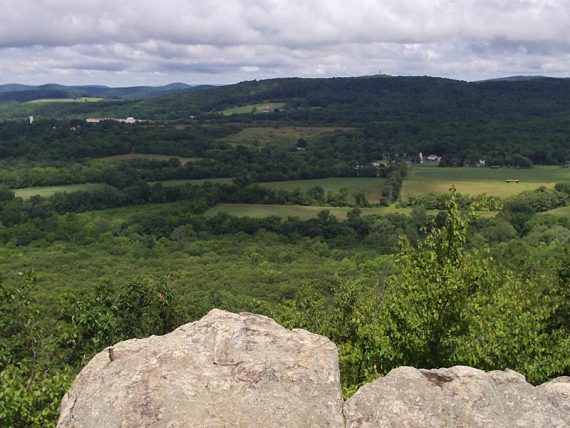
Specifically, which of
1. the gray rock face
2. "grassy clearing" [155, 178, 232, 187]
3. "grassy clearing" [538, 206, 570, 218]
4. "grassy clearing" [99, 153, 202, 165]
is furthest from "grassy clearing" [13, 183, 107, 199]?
the gray rock face

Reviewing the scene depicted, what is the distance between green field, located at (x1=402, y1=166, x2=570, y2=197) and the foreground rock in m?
122

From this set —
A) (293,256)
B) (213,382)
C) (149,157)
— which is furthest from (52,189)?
(213,382)

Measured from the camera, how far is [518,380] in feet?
43.3

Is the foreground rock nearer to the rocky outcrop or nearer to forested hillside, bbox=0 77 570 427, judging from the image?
the rocky outcrop

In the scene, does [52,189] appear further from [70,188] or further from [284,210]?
[284,210]

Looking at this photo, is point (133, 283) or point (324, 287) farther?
point (324, 287)

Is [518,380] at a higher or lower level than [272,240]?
higher

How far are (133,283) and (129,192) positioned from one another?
4532 inches

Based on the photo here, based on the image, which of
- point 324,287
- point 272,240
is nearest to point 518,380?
point 324,287

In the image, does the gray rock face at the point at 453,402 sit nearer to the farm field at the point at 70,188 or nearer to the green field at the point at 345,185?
the green field at the point at 345,185

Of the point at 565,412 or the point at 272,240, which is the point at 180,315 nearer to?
the point at 565,412

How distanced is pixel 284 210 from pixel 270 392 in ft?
392

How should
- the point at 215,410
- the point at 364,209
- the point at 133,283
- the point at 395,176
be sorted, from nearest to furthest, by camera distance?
the point at 215,410 < the point at 133,283 < the point at 364,209 < the point at 395,176

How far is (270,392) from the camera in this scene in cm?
1170
